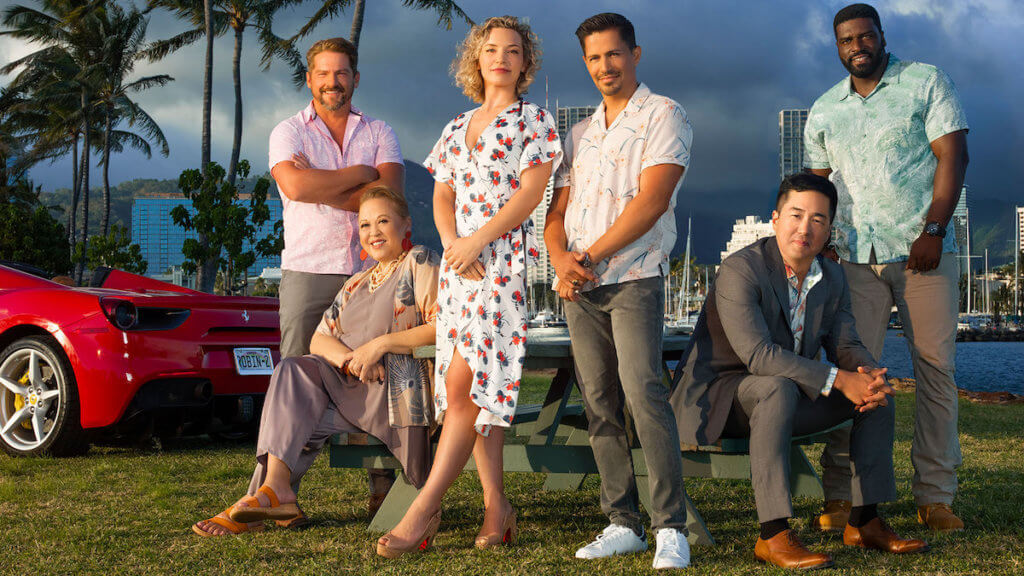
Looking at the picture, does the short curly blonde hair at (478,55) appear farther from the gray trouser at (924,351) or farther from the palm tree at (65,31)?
the palm tree at (65,31)

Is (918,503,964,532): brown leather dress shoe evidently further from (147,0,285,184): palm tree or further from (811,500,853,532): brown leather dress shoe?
(147,0,285,184): palm tree

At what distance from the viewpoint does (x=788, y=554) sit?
2.92m

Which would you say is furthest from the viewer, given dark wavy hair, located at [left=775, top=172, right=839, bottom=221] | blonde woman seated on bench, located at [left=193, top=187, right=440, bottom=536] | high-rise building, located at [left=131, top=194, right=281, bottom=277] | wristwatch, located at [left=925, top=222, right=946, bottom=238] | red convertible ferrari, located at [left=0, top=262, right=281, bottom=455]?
high-rise building, located at [left=131, top=194, right=281, bottom=277]

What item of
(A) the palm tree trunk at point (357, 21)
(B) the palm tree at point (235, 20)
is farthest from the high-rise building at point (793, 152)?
(B) the palm tree at point (235, 20)

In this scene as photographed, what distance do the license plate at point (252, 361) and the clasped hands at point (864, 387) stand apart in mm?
3977

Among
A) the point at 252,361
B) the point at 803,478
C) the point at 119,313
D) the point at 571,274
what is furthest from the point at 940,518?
the point at 119,313

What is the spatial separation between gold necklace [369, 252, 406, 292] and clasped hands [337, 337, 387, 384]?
0.97 feet

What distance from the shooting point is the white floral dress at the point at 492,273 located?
3.30 metres

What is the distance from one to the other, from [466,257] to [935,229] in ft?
6.76

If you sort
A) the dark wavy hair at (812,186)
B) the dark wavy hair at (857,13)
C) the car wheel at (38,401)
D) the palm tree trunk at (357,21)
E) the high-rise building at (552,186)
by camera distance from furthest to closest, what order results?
the palm tree trunk at (357,21) → the car wheel at (38,401) → the dark wavy hair at (857,13) → the high-rise building at (552,186) → the dark wavy hair at (812,186)

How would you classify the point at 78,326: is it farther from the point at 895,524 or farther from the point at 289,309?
the point at 895,524

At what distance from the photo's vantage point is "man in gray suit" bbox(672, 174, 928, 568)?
10.00ft

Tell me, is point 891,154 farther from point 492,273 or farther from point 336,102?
point 336,102

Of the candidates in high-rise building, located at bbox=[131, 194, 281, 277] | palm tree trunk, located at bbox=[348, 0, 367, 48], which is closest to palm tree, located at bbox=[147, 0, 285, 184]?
palm tree trunk, located at bbox=[348, 0, 367, 48]
